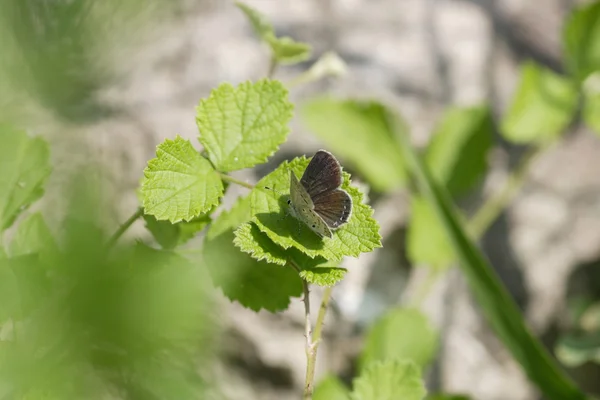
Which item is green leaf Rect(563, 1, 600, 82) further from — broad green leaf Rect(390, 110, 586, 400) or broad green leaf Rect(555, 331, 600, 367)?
broad green leaf Rect(555, 331, 600, 367)

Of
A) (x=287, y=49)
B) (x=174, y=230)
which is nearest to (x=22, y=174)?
(x=174, y=230)

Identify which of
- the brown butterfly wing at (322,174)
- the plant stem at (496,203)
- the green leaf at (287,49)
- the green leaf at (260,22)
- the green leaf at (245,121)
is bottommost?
the brown butterfly wing at (322,174)

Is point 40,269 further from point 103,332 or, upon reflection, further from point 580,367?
point 580,367

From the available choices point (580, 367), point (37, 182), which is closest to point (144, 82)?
point (37, 182)

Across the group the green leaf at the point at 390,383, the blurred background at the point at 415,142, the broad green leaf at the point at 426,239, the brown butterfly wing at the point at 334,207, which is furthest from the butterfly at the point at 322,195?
the broad green leaf at the point at 426,239

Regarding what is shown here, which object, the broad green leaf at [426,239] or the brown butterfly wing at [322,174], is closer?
the brown butterfly wing at [322,174]

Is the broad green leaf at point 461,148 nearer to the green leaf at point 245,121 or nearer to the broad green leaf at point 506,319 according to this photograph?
the broad green leaf at point 506,319
